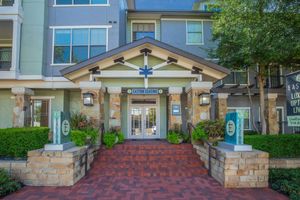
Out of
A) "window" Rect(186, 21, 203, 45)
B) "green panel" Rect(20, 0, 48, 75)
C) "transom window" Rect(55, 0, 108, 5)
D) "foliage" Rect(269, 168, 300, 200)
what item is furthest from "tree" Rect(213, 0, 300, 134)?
"green panel" Rect(20, 0, 48, 75)

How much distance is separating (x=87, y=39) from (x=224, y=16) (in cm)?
721

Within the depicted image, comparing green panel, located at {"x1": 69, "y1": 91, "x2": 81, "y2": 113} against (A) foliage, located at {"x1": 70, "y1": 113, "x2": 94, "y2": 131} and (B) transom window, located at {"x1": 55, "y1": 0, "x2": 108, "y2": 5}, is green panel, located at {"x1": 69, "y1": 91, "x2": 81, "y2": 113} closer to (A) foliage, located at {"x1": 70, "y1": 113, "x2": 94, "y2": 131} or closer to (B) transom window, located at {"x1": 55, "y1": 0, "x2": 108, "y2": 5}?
(A) foliage, located at {"x1": 70, "y1": 113, "x2": 94, "y2": 131}

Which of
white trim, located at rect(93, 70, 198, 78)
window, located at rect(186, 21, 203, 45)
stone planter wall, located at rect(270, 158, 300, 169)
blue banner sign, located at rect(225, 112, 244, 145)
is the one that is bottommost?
stone planter wall, located at rect(270, 158, 300, 169)

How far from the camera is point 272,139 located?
9.03 metres

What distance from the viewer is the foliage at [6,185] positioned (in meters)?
6.11

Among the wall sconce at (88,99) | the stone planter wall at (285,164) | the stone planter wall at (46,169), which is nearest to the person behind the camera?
the stone planter wall at (46,169)

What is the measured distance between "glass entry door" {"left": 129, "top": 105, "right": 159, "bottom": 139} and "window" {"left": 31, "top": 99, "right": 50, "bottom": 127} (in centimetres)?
493

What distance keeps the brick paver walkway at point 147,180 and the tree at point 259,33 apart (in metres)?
5.21

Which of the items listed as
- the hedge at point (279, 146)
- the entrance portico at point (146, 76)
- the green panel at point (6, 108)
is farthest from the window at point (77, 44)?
the hedge at point (279, 146)

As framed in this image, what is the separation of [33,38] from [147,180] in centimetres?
1028

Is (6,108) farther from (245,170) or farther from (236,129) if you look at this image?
(245,170)

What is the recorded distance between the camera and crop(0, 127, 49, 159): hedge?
8375 millimetres

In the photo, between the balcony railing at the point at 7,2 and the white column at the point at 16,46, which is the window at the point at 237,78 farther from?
the balcony railing at the point at 7,2

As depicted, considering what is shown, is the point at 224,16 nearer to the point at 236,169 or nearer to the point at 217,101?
the point at 217,101
